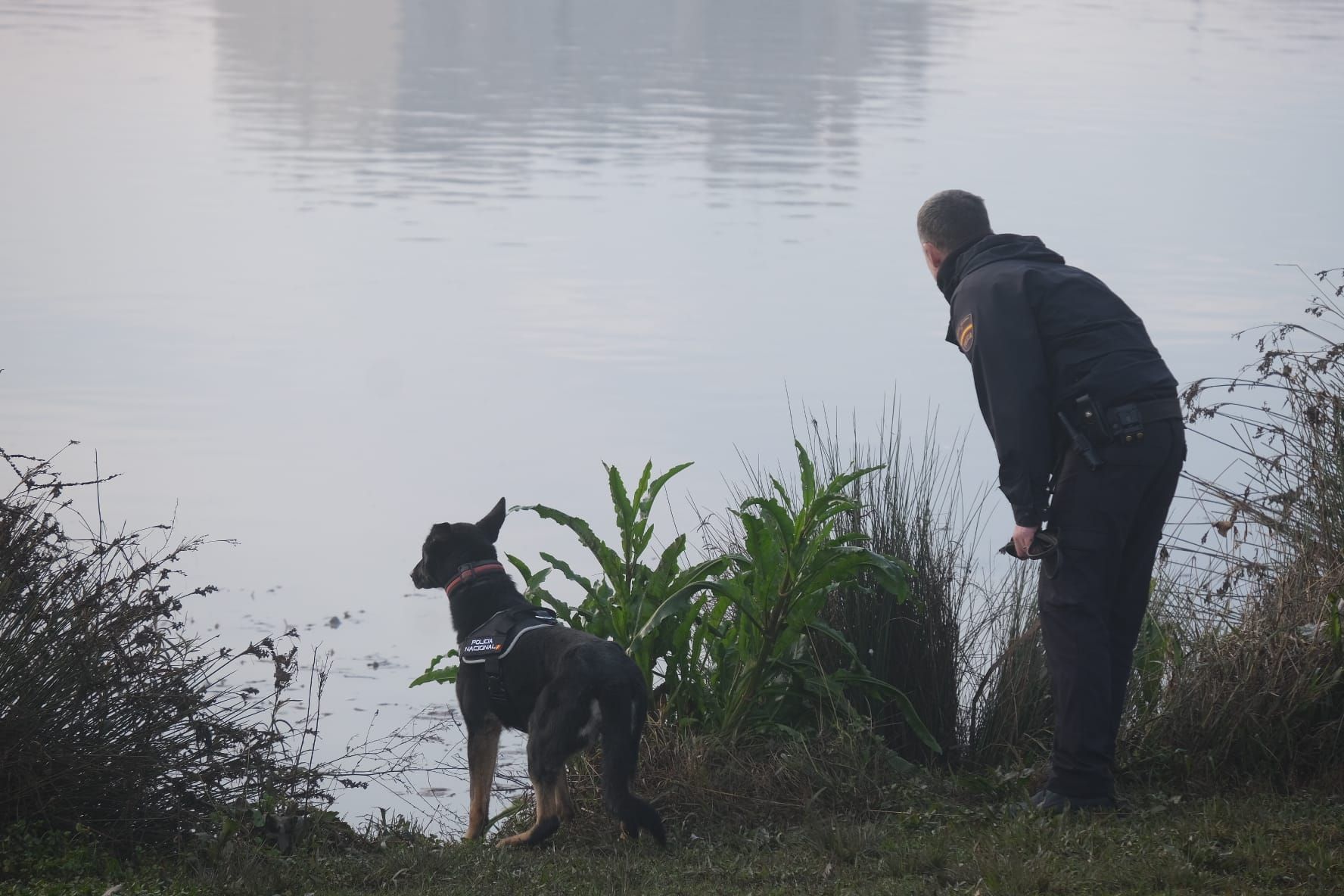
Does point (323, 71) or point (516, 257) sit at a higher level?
point (323, 71)

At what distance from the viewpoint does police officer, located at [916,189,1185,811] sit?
16.7 ft

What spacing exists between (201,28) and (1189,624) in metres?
41.0

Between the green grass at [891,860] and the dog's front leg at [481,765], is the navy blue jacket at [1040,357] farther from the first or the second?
the dog's front leg at [481,765]

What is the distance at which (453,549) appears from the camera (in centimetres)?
609

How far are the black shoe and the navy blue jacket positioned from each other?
3.27 feet

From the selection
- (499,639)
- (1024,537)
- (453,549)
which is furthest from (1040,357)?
(453,549)

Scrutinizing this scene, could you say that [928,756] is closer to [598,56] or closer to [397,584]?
[397,584]

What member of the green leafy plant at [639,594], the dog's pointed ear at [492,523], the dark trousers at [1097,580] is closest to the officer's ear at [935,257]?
the dark trousers at [1097,580]

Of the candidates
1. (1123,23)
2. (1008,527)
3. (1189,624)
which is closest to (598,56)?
(1123,23)

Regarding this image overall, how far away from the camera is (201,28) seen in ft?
139

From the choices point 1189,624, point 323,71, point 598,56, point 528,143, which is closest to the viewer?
point 1189,624

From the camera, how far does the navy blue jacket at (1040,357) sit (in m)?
5.10

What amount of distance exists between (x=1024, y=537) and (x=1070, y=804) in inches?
37.8

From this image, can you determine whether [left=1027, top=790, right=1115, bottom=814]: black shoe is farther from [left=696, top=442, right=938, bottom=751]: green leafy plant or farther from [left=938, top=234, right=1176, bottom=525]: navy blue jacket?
[left=938, top=234, right=1176, bottom=525]: navy blue jacket
